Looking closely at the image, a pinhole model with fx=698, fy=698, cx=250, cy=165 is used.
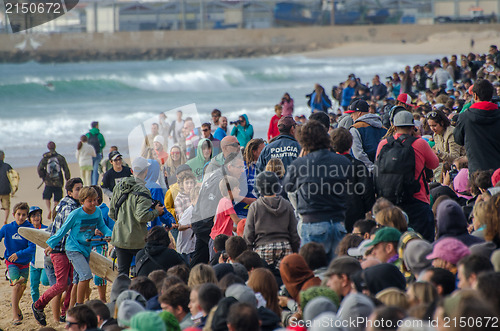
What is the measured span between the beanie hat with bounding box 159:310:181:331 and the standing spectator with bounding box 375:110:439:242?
2365mm

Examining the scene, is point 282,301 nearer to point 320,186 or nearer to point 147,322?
point 320,186

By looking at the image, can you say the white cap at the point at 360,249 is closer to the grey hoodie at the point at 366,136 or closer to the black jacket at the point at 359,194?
the black jacket at the point at 359,194

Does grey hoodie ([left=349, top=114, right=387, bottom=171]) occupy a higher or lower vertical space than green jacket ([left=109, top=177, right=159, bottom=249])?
higher

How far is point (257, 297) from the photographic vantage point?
4727 mm

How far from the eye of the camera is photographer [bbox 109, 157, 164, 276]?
23.5ft

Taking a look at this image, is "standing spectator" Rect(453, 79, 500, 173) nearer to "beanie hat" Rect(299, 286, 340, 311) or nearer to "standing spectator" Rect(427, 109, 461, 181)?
"standing spectator" Rect(427, 109, 461, 181)

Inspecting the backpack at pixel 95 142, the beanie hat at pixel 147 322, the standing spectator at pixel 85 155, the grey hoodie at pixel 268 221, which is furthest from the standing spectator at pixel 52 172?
the beanie hat at pixel 147 322

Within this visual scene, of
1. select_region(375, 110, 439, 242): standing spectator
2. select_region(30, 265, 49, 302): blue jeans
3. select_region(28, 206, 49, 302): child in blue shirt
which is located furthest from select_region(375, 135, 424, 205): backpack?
select_region(30, 265, 49, 302): blue jeans

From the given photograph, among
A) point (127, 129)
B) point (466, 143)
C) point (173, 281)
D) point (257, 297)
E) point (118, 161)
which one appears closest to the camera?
point (257, 297)

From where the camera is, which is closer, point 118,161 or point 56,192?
point 118,161

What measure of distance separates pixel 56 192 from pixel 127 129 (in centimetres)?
2010

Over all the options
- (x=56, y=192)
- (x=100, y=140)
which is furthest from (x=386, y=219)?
(x=100, y=140)

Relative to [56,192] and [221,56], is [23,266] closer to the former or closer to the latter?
[56,192]

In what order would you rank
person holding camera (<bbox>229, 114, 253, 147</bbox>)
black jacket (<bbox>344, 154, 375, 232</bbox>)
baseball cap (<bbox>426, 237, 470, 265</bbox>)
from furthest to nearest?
person holding camera (<bbox>229, 114, 253, 147</bbox>) → black jacket (<bbox>344, 154, 375, 232</bbox>) → baseball cap (<bbox>426, 237, 470, 265</bbox>)
